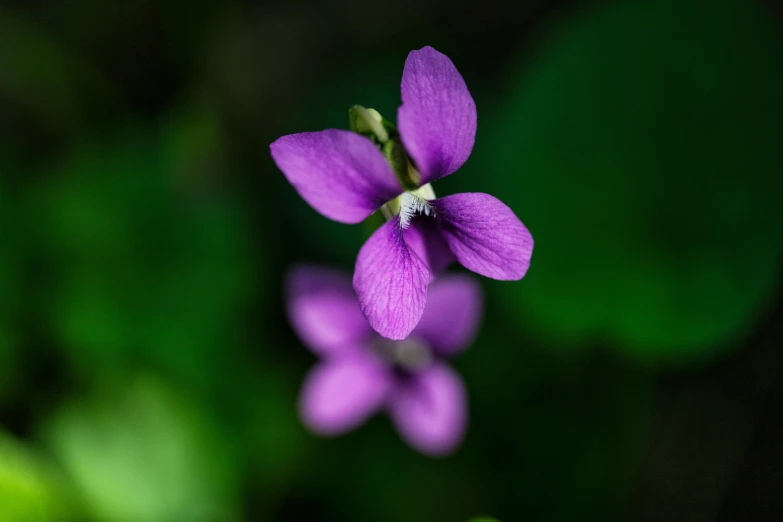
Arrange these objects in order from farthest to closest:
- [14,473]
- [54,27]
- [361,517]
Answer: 1. [54,27]
2. [361,517]
3. [14,473]

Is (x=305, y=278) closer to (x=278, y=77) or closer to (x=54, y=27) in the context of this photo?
(x=278, y=77)

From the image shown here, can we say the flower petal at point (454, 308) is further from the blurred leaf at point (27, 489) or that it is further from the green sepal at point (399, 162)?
the blurred leaf at point (27, 489)

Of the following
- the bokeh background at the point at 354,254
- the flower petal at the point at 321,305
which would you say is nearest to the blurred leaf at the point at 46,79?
the bokeh background at the point at 354,254

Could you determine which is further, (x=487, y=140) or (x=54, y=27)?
(x=54, y=27)

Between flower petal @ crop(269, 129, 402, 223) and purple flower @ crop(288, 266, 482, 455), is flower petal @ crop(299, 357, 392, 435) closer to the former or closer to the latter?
purple flower @ crop(288, 266, 482, 455)


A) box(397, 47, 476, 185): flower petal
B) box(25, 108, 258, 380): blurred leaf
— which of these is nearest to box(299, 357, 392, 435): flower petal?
box(25, 108, 258, 380): blurred leaf

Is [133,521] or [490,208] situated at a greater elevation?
[490,208]

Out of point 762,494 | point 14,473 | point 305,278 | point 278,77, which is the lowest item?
point 762,494

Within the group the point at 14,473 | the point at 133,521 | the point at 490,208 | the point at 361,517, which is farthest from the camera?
the point at 361,517

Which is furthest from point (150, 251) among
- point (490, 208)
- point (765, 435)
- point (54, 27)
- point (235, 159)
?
point (765, 435)
